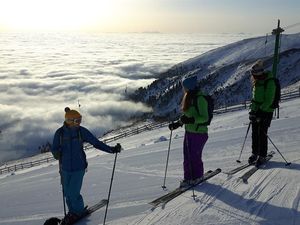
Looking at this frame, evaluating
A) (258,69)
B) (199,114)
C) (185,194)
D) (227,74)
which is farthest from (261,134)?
(227,74)

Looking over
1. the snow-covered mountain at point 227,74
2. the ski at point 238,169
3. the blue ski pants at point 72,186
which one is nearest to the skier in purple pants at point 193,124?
the ski at point 238,169

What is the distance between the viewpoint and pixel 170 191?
23.3 feet

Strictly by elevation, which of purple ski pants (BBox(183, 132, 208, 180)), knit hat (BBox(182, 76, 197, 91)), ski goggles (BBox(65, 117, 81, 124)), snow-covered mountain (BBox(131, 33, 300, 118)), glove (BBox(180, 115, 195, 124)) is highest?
knit hat (BBox(182, 76, 197, 91))

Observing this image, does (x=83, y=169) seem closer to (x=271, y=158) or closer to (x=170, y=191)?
(x=170, y=191)

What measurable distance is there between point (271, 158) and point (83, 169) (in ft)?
13.6

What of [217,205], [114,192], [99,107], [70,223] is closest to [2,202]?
[114,192]

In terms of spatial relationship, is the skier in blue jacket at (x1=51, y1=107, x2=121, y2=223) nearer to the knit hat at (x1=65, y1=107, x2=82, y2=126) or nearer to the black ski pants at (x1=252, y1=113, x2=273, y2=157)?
the knit hat at (x1=65, y1=107, x2=82, y2=126)

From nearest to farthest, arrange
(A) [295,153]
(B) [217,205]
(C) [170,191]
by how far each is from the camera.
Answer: (B) [217,205] < (C) [170,191] < (A) [295,153]

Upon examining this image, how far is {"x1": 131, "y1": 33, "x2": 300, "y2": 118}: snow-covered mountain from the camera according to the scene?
85812 millimetres

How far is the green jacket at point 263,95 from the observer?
7.18 m

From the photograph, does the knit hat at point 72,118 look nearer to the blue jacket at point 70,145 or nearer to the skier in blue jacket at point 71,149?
the skier in blue jacket at point 71,149

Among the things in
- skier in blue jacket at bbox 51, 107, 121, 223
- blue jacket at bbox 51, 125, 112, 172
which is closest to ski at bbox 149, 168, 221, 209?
skier in blue jacket at bbox 51, 107, 121, 223

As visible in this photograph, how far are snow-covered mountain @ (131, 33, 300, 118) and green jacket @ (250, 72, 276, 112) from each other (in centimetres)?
4729

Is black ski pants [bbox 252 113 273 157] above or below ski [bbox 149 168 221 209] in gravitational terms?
above
